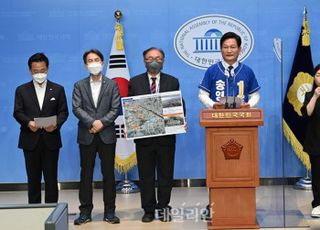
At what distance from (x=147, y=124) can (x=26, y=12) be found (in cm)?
243

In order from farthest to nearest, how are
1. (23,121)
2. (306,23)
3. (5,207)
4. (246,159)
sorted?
(306,23) < (23,121) < (246,159) < (5,207)

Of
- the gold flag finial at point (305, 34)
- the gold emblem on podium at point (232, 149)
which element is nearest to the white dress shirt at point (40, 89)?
the gold emblem on podium at point (232, 149)

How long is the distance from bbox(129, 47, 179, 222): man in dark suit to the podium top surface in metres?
0.63

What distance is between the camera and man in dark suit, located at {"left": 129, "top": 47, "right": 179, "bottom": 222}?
187 inches

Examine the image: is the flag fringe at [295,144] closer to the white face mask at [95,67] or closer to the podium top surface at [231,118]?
the podium top surface at [231,118]

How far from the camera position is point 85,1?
6.15 meters

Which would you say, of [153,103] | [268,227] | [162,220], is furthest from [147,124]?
[268,227]

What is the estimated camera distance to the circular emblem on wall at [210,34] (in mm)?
6109

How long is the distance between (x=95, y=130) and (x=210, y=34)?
2168mm

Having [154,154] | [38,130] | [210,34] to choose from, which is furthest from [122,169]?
[210,34]

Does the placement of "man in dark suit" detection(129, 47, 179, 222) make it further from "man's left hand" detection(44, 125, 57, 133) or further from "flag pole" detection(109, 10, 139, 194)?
"flag pole" detection(109, 10, 139, 194)

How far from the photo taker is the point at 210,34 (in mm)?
6117

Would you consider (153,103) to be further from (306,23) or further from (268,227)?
(306,23)

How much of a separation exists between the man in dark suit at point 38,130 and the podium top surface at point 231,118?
134 centimetres
